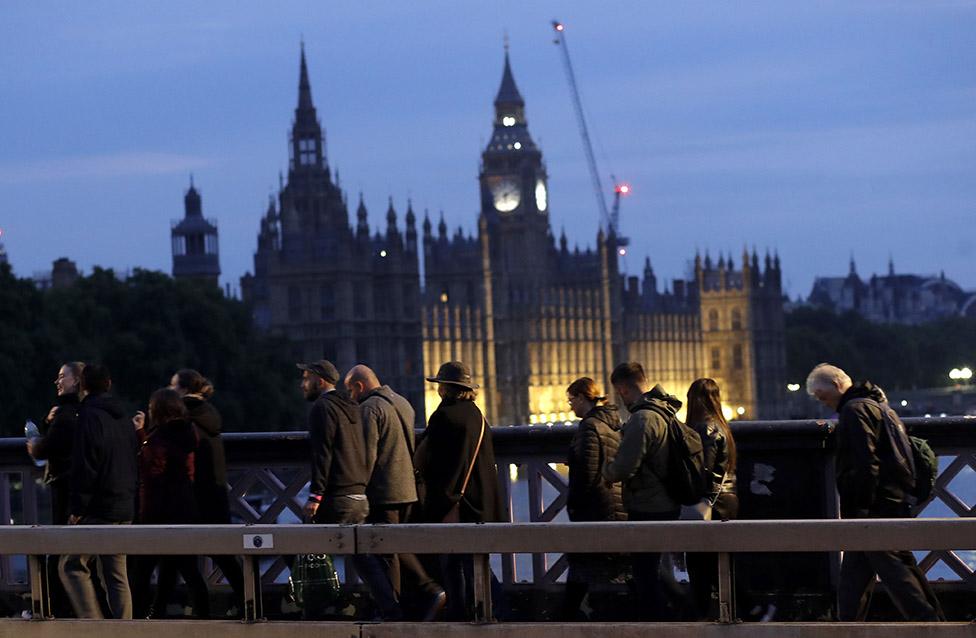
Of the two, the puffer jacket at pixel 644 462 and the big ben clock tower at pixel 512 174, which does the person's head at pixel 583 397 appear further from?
the big ben clock tower at pixel 512 174

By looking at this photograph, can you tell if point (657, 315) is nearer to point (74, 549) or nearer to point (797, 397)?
point (797, 397)

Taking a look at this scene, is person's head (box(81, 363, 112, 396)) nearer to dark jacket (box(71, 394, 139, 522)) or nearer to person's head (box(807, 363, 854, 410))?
dark jacket (box(71, 394, 139, 522))

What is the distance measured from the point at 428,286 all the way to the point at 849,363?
170 ft

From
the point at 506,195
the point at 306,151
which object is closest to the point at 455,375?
the point at 306,151

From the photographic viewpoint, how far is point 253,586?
889 centimetres

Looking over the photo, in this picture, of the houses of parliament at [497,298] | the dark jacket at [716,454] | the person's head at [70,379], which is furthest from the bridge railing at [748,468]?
the houses of parliament at [497,298]

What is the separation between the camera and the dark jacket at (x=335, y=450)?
10.4 m

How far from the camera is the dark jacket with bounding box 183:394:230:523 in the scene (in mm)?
10750

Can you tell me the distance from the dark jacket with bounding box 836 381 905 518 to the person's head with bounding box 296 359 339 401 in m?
2.63

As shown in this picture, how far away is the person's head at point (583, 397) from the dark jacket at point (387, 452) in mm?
844

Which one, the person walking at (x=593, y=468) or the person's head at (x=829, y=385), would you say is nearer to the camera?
the person's head at (x=829, y=385)

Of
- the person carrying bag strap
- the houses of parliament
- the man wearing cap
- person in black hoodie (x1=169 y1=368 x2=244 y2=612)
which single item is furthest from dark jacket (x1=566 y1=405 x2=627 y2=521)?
the houses of parliament

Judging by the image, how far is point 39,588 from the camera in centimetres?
927

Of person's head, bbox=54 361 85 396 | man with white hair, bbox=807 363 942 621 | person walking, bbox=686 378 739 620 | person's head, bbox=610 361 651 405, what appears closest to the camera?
man with white hair, bbox=807 363 942 621
